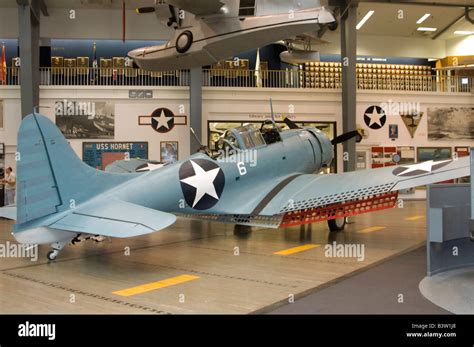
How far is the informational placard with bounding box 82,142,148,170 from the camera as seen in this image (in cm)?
1600

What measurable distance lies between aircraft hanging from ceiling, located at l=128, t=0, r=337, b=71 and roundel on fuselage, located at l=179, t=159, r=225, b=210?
6.80 ft

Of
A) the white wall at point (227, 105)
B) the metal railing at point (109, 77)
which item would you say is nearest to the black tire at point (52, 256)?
the white wall at point (227, 105)

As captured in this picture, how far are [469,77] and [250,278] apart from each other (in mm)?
17604

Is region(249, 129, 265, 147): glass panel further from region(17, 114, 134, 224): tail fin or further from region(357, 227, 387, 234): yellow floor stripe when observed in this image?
region(17, 114, 134, 224): tail fin

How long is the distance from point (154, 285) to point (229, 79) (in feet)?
49.1

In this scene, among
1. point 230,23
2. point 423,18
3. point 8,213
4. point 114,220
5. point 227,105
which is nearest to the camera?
point 114,220

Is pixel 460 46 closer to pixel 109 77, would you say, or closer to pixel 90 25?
pixel 109 77

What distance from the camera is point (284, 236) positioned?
349 inches

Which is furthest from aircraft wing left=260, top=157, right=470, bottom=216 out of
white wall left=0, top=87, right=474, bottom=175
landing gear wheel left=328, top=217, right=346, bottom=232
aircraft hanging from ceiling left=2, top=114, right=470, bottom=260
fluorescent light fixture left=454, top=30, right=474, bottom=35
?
fluorescent light fixture left=454, top=30, right=474, bottom=35

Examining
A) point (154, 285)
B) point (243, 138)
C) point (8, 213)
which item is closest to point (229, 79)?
point (243, 138)

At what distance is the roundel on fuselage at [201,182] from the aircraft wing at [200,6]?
2.22 meters

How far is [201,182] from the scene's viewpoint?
691 cm

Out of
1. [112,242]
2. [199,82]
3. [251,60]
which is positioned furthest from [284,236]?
[251,60]
